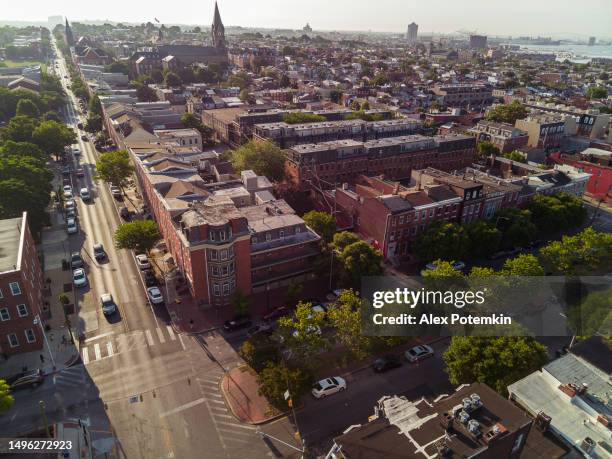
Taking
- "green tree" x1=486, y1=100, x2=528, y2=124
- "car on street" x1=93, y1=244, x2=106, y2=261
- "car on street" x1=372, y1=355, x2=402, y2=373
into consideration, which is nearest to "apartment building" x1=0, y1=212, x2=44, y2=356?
"car on street" x1=93, y1=244, x2=106, y2=261

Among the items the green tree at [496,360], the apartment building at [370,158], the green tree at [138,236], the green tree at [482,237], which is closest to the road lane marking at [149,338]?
the green tree at [138,236]

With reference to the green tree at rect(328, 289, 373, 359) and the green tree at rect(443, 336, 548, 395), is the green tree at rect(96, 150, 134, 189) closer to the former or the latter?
the green tree at rect(328, 289, 373, 359)

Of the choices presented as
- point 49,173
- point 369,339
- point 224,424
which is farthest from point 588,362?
point 49,173

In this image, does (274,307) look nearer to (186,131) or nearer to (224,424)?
(224,424)

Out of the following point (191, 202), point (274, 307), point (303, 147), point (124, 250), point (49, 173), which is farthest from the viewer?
point (303, 147)

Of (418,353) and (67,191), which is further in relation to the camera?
(67,191)

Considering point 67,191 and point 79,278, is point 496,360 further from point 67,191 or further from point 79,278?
point 67,191

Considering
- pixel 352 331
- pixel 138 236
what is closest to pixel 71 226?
pixel 138 236
